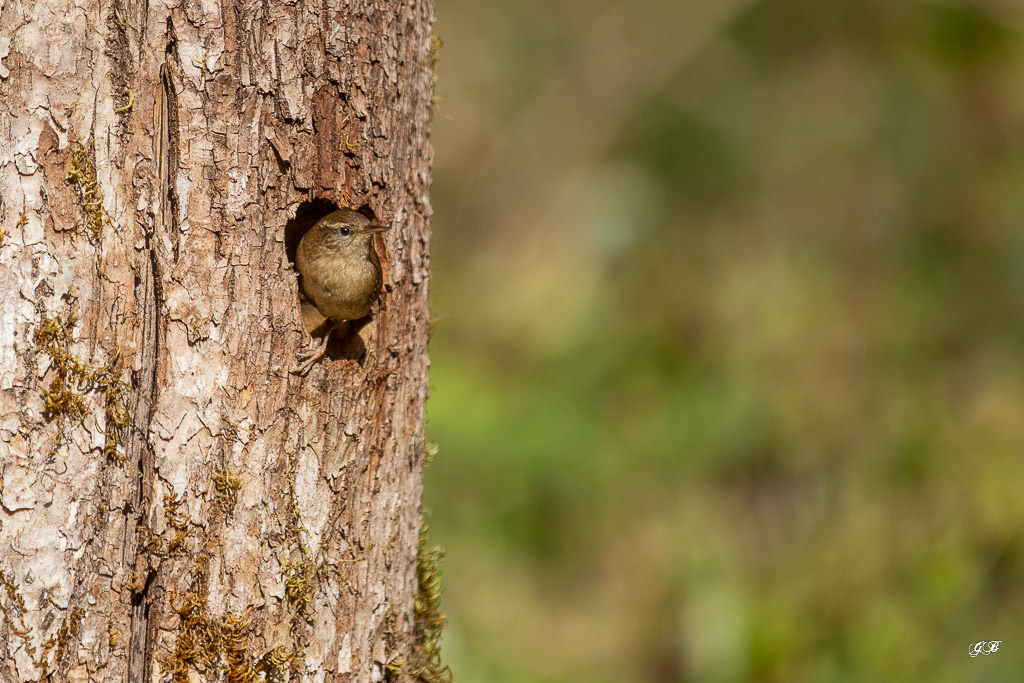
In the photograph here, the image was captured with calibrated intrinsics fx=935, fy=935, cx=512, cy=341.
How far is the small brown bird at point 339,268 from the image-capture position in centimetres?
261

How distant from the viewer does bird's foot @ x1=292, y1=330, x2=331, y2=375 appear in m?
2.48

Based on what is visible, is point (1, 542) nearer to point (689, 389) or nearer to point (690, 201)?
point (689, 389)

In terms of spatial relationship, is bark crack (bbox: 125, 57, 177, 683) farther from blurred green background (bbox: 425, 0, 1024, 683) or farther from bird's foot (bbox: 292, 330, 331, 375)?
blurred green background (bbox: 425, 0, 1024, 683)

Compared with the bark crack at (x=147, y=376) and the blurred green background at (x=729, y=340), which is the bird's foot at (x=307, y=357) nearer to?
the bark crack at (x=147, y=376)

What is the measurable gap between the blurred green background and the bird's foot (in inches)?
88.8

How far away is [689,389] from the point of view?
6.98m

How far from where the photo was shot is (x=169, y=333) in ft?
7.77

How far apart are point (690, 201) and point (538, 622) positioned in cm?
527

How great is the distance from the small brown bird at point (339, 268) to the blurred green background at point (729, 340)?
Result: 2.07 m

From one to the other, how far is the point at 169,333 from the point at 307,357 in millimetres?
351
